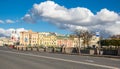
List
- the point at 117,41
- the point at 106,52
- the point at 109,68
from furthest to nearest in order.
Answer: the point at 117,41 → the point at 106,52 → the point at 109,68

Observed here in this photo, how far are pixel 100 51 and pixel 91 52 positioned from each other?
2.17 meters

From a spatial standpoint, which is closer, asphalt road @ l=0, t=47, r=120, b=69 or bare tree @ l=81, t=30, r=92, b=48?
asphalt road @ l=0, t=47, r=120, b=69

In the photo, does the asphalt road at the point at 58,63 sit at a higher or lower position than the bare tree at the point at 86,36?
lower

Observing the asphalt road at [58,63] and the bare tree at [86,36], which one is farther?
the bare tree at [86,36]

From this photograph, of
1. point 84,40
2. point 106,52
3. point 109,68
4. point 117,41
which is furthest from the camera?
point 84,40

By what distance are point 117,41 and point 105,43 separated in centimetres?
796

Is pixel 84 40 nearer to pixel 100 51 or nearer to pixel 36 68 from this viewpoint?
pixel 100 51

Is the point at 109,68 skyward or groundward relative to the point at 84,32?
groundward

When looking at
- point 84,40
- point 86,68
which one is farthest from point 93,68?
point 84,40

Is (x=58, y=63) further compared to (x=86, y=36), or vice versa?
(x=86, y=36)

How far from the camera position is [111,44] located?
415ft

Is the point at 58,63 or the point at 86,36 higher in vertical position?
the point at 86,36

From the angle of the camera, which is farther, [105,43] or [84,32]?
[84,32]

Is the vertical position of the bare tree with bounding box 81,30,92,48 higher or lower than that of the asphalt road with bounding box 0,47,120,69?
higher
